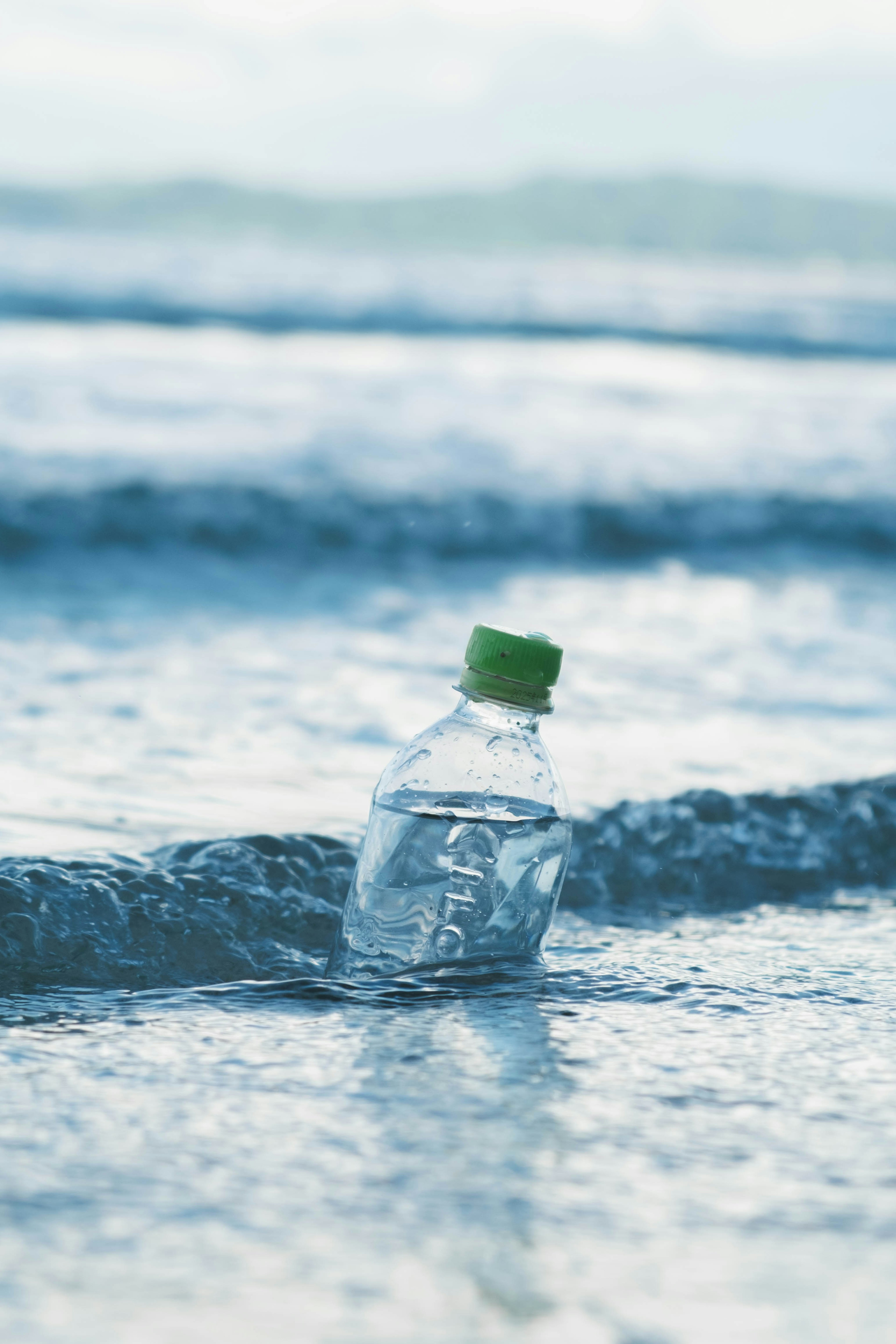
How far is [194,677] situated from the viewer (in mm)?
4660

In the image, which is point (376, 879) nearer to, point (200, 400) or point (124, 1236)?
point (124, 1236)

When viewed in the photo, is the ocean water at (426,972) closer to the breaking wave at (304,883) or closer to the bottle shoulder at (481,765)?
the breaking wave at (304,883)

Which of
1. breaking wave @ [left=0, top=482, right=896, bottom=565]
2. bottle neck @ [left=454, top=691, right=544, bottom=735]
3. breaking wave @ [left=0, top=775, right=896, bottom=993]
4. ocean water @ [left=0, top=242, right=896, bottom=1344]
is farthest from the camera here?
breaking wave @ [left=0, top=482, right=896, bottom=565]

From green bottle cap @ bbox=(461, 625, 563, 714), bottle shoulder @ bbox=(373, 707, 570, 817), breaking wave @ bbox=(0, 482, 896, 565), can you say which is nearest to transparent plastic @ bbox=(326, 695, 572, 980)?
bottle shoulder @ bbox=(373, 707, 570, 817)

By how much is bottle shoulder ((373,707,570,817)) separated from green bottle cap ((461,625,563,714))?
0.53 feet

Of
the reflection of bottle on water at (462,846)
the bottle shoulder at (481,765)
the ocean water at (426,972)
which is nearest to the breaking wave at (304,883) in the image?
the ocean water at (426,972)

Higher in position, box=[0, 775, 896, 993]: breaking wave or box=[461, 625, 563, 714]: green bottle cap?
box=[461, 625, 563, 714]: green bottle cap

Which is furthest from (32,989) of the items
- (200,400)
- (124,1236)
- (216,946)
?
(200,400)

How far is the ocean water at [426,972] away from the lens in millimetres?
1343

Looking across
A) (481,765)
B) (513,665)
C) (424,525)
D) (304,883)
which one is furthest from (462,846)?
(424,525)

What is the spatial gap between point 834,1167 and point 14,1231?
848 mm

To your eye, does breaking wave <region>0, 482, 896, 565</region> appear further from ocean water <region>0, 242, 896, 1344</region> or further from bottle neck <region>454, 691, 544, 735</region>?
bottle neck <region>454, 691, 544, 735</region>

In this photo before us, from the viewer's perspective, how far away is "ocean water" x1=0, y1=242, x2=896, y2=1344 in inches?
52.9

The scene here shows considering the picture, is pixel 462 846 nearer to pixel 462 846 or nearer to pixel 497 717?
pixel 462 846
